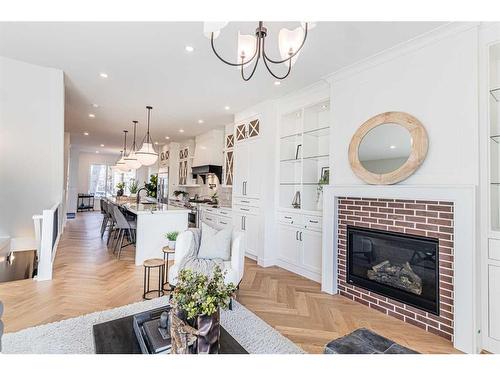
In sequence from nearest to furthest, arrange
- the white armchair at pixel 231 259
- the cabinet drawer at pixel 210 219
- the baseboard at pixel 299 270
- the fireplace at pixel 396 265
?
1. the fireplace at pixel 396 265
2. the white armchair at pixel 231 259
3. the baseboard at pixel 299 270
4. the cabinet drawer at pixel 210 219

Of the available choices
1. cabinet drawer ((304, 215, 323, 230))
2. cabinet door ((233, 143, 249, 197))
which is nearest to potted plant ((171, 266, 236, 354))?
cabinet drawer ((304, 215, 323, 230))

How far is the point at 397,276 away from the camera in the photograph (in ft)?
8.92

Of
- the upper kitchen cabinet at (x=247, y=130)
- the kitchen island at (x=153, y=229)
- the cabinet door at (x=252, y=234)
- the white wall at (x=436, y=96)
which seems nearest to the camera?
the white wall at (x=436, y=96)

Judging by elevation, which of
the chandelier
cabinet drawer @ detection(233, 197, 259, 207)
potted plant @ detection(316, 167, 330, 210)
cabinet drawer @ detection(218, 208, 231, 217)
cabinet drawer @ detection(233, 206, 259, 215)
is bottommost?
cabinet drawer @ detection(218, 208, 231, 217)

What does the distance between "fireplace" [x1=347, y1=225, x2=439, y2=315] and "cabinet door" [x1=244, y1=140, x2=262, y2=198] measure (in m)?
1.88

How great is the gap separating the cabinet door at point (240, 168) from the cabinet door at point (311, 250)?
159 centimetres

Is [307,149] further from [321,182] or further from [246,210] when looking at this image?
[246,210]

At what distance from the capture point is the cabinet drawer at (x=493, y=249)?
6.87 feet

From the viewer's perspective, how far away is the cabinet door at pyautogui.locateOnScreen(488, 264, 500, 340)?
2.08 meters

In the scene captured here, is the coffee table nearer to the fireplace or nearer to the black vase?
the black vase

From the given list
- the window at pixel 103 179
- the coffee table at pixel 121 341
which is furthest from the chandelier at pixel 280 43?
the window at pixel 103 179

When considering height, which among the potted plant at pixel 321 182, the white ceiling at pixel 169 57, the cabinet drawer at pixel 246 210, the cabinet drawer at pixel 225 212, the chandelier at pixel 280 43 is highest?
the white ceiling at pixel 169 57

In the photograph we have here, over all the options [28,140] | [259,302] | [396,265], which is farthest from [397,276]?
[28,140]

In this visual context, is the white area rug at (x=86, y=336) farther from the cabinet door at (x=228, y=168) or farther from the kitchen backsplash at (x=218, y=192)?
the kitchen backsplash at (x=218, y=192)
